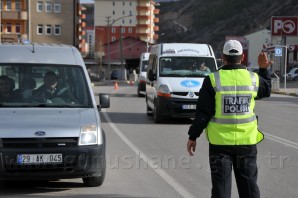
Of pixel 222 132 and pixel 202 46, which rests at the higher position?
pixel 202 46

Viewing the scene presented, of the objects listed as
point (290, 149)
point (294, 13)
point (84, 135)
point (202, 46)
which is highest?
point (294, 13)

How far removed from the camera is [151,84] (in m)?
18.7

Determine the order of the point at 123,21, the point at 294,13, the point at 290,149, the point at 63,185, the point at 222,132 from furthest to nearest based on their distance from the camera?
the point at 123,21 < the point at 294,13 < the point at 290,149 < the point at 63,185 < the point at 222,132

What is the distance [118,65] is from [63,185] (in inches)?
4222

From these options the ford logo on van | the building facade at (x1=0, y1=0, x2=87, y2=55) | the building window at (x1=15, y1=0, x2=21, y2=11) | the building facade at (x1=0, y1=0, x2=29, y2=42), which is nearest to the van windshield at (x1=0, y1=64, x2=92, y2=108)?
the ford logo on van

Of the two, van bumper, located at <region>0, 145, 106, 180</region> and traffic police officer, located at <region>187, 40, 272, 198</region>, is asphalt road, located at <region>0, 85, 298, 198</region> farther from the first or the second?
traffic police officer, located at <region>187, 40, 272, 198</region>

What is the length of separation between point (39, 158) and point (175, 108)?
968cm

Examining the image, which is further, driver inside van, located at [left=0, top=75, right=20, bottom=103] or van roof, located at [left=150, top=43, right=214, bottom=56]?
van roof, located at [left=150, top=43, right=214, bottom=56]

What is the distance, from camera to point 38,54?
28.9 ft

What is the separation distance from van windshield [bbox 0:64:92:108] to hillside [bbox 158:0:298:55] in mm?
103798

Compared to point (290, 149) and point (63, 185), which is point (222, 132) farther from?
point (290, 149)

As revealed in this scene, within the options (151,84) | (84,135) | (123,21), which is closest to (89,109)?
(84,135)

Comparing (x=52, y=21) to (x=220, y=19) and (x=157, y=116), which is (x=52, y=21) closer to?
(x=157, y=116)

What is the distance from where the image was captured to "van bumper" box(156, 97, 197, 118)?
1673 centimetres
